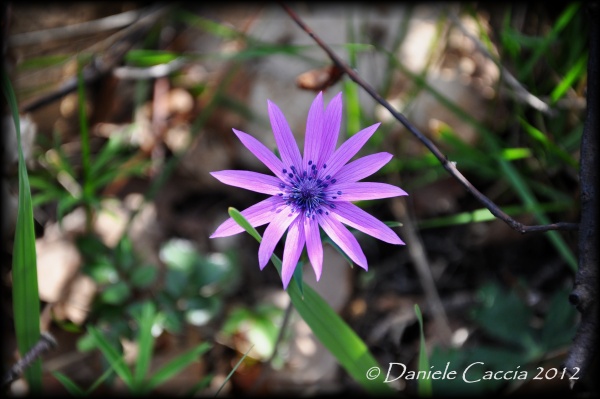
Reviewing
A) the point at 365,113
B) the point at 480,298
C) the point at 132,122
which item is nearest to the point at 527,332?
the point at 480,298

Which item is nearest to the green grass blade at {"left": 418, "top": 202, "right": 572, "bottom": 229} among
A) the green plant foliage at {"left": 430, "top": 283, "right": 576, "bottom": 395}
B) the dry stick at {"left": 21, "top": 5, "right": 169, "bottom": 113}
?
the green plant foliage at {"left": 430, "top": 283, "right": 576, "bottom": 395}

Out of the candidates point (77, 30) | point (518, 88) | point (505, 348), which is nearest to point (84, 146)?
point (77, 30)

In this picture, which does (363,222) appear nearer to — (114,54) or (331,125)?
(331,125)

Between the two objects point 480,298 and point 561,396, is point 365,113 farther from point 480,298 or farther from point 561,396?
point 561,396

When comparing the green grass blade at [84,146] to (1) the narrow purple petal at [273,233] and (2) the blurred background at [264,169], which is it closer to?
(2) the blurred background at [264,169]

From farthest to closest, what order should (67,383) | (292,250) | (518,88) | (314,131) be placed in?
(518,88) < (67,383) < (314,131) < (292,250)

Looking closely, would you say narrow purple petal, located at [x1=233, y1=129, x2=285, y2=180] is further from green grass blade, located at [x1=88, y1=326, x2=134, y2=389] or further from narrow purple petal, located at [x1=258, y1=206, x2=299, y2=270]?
green grass blade, located at [x1=88, y1=326, x2=134, y2=389]
